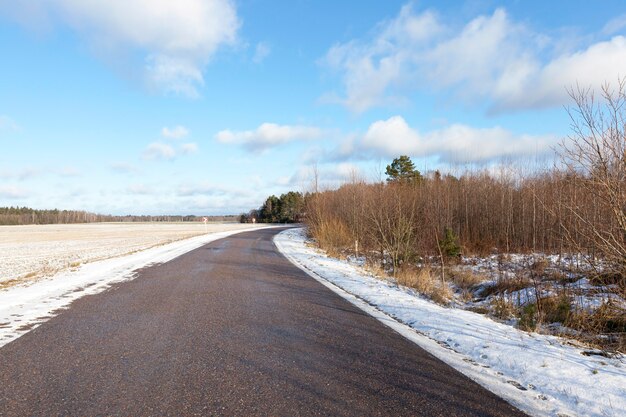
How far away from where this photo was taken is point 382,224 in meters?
17.9

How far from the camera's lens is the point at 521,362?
4.93 meters

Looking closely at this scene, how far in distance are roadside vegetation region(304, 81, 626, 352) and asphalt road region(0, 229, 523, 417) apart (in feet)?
12.6

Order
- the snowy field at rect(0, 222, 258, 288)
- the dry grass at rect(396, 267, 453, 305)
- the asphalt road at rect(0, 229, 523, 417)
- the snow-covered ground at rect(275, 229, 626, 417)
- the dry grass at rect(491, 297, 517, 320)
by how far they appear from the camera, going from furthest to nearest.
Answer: the snowy field at rect(0, 222, 258, 288), the dry grass at rect(396, 267, 453, 305), the dry grass at rect(491, 297, 517, 320), the snow-covered ground at rect(275, 229, 626, 417), the asphalt road at rect(0, 229, 523, 417)

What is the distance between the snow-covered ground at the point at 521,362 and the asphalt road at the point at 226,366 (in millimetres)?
308

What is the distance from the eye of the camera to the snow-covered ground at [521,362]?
3875 mm

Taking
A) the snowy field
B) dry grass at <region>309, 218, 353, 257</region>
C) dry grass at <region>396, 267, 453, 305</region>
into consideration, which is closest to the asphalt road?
dry grass at <region>396, 267, 453, 305</region>

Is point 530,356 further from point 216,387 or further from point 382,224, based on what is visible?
point 382,224

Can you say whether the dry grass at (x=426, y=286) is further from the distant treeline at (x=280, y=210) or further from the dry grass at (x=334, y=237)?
the distant treeline at (x=280, y=210)

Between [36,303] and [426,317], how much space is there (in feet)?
25.2

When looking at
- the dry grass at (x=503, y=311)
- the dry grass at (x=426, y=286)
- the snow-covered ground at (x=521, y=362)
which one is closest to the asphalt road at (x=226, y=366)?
the snow-covered ground at (x=521, y=362)

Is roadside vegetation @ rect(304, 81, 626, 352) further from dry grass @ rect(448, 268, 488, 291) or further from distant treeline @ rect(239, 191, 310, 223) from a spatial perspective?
distant treeline @ rect(239, 191, 310, 223)

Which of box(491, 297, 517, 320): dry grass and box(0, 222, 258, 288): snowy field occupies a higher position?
box(0, 222, 258, 288): snowy field

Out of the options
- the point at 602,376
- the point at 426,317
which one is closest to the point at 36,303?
the point at 426,317

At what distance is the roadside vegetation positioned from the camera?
688cm
